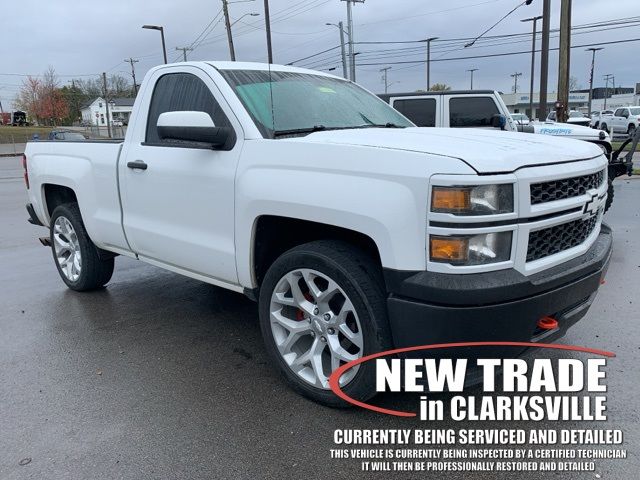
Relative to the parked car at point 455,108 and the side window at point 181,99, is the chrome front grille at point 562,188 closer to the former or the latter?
the side window at point 181,99

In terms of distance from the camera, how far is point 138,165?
162 inches

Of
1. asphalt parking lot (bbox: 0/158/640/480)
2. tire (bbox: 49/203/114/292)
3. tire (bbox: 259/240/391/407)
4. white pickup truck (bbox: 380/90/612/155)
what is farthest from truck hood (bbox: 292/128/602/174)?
white pickup truck (bbox: 380/90/612/155)

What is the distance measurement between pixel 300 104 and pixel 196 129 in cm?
82

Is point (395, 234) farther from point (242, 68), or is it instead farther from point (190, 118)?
point (242, 68)

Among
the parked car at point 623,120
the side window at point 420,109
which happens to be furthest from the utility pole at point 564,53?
the parked car at point 623,120

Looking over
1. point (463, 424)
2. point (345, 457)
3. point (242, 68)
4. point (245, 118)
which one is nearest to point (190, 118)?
point (245, 118)

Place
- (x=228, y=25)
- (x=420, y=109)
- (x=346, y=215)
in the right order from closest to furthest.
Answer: (x=346, y=215) < (x=420, y=109) < (x=228, y=25)

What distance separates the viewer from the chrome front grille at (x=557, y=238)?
2.65m

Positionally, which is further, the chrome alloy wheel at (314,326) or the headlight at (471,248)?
the chrome alloy wheel at (314,326)

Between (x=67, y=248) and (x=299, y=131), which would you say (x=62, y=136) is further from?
(x=299, y=131)

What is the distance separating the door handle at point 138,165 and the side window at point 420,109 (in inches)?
290

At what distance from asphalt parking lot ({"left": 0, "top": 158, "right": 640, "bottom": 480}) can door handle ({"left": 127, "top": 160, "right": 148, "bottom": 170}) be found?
4.27 feet

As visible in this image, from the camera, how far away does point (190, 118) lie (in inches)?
132

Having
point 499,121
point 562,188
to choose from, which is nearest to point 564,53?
point 499,121
